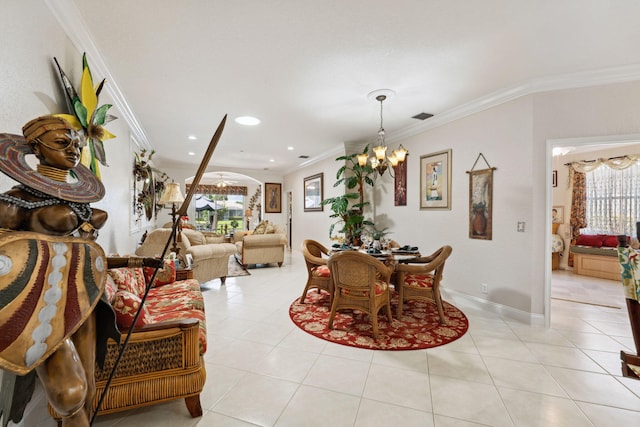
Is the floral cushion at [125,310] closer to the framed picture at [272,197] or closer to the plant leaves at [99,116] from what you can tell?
the plant leaves at [99,116]

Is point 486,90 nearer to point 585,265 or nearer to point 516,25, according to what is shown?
point 516,25

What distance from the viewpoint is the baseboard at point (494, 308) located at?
283 cm

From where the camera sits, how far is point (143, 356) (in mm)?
1485

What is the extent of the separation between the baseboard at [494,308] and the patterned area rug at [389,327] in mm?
263

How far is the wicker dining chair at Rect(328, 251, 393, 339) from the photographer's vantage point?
2.49 m

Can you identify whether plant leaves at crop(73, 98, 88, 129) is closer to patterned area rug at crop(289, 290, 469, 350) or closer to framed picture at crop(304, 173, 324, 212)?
patterned area rug at crop(289, 290, 469, 350)

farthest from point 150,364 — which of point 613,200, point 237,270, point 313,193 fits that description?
point 613,200

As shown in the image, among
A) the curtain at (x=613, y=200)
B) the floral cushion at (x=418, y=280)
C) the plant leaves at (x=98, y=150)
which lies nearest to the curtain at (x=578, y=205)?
the curtain at (x=613, y=200)

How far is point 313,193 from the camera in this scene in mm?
6844

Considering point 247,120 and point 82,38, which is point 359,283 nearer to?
point 247,120

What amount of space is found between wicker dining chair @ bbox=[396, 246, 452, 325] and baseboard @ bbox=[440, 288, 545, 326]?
81 centimetres

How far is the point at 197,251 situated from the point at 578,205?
730cm

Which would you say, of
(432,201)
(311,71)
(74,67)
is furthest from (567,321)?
(74,67)

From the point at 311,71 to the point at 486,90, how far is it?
1982mm
